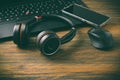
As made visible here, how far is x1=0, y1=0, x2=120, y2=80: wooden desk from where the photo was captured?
80cm

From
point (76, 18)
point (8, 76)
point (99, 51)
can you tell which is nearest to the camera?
point (8, 76)

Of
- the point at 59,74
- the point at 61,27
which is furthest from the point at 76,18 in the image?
the point at 59,74

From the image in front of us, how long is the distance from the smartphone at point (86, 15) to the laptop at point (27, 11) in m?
0.02

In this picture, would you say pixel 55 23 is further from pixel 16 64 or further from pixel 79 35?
pixel 16 64

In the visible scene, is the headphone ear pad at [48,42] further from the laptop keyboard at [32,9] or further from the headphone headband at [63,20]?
the laptop keyboard at [32,9]

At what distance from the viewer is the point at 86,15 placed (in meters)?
1.01

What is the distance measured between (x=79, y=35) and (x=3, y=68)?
275mm

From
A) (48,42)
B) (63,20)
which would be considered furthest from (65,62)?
(63,20)

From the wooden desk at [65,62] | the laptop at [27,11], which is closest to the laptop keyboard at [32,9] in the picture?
Answer: the laptop at [27,11]

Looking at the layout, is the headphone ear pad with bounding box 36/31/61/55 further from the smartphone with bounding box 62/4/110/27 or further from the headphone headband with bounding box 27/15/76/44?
the smartphone with bounding box 62/4/110/27

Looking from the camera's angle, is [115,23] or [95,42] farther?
[115,23]

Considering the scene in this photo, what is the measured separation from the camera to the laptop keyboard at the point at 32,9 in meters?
1.00

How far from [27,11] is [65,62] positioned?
0.27 meters

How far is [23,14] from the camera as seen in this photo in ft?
3.32
